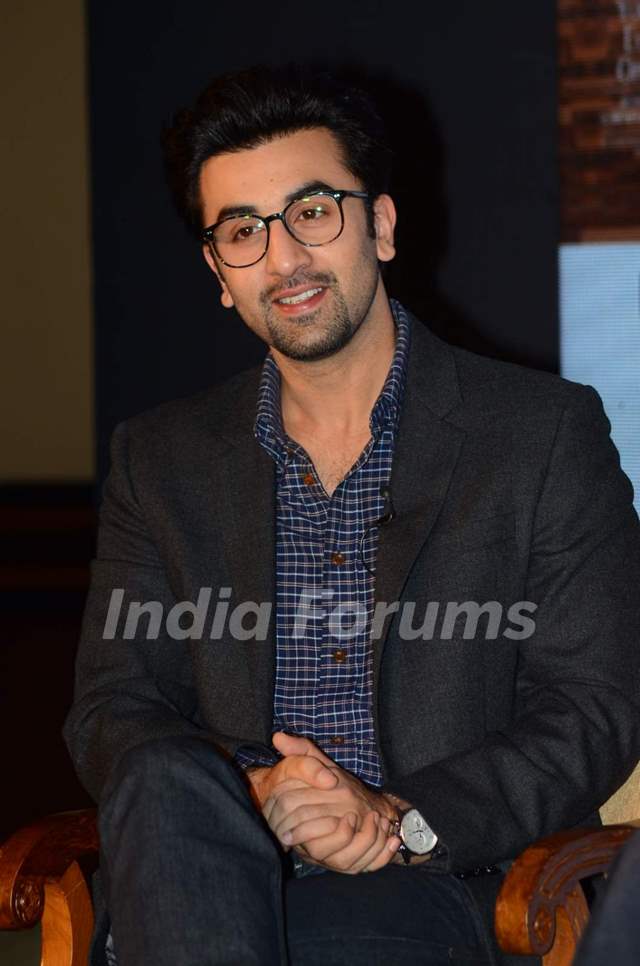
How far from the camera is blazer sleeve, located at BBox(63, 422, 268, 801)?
221cm

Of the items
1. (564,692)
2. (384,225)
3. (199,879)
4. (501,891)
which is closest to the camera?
(199,879)

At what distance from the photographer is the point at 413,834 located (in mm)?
1995

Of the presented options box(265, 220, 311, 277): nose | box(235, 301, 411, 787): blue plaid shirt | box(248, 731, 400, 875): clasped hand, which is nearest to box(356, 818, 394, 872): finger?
box(248, 731, 400, 875): clasped hand

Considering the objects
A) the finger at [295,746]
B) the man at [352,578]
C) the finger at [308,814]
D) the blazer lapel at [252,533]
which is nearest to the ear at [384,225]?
the man at [352,578]

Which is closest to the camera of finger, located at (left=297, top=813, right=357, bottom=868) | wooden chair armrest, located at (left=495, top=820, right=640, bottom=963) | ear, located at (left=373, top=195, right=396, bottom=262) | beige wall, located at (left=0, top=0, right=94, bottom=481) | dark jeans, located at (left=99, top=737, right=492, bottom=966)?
dark jeans, located at (left=99, top=737, right=492, bottom=966)

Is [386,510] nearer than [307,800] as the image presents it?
No

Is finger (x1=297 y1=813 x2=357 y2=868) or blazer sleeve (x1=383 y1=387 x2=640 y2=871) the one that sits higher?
blazer sleeve (x1=383 y1=387 x2=640 y2=871)

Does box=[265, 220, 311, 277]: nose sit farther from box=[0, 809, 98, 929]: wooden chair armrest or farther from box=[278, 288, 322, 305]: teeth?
box=[0, 809, 98, 929]: wooden chair armrest

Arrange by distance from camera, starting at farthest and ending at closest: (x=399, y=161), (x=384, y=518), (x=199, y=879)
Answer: (x=399, y=161)
(x=384, y=518)
(x=199, y=879)

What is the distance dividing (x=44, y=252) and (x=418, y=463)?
725 cm

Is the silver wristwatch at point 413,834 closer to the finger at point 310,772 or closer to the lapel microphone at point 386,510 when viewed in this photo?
the finger at point 310,772

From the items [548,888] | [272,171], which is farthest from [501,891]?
[272,171]

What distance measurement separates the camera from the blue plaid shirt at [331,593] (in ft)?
7.28

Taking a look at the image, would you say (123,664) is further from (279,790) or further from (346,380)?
(346,380)
